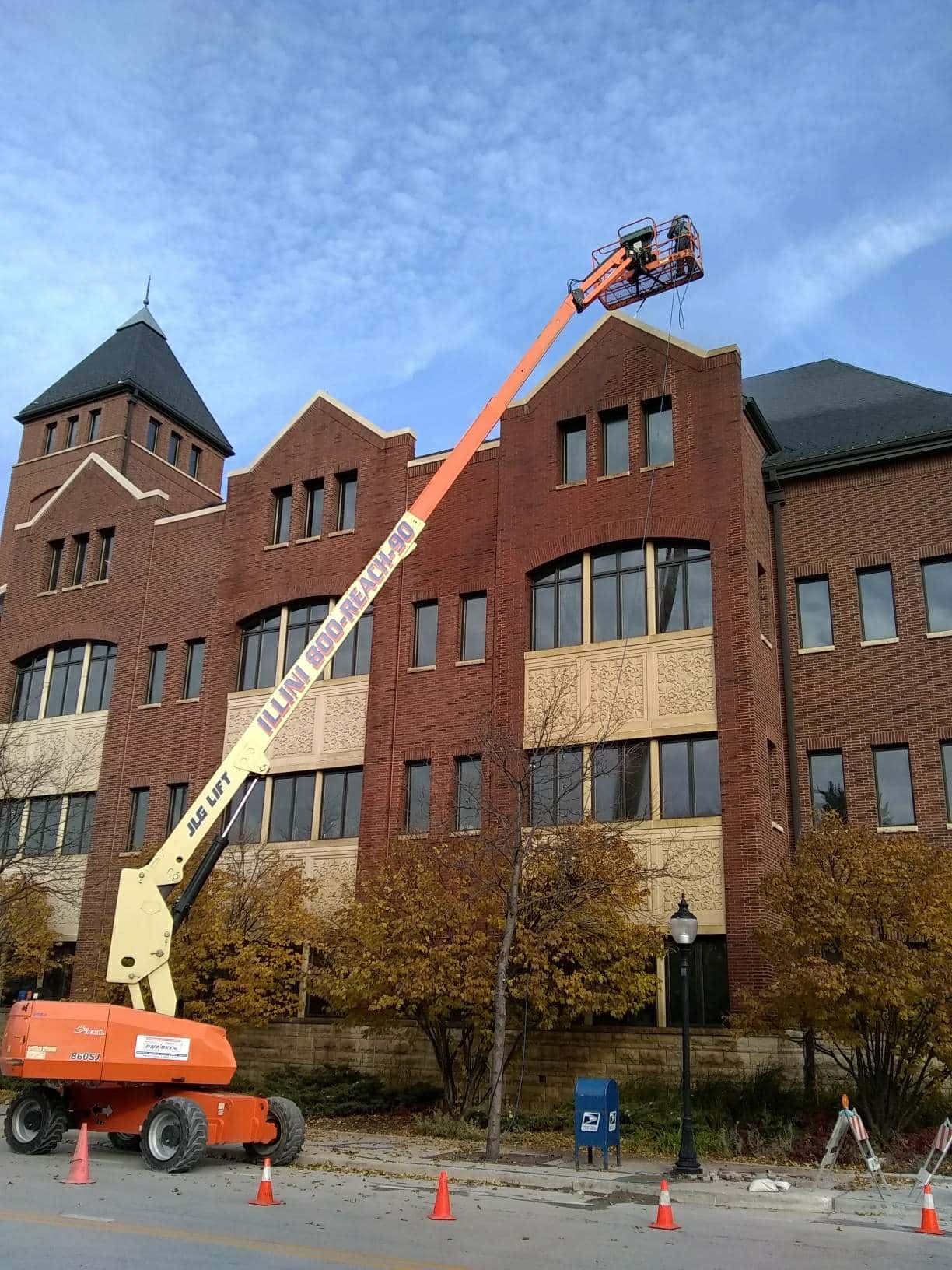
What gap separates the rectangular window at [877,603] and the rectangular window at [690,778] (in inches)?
170

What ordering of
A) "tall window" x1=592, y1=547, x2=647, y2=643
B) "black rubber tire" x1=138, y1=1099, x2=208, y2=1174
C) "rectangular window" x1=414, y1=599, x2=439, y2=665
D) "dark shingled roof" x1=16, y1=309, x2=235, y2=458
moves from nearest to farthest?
"black rubber tire" x1=138, y1=1099, x2=208, y2=1174 → "tall window" x1=592, y1=547, x2=647, y2=643 → "rectangular window" x1=414, y1=599, x2=439, y2=665 → "dark shingled roof" x1=16, y1=309, x2=235, y2=458

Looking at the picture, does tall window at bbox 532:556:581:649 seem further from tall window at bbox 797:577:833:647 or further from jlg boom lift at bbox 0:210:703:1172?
jlg boom lift at bbox 0:210:703:1172

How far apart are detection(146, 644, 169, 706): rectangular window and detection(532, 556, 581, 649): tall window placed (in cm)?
1107

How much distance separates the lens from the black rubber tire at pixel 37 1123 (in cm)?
1561

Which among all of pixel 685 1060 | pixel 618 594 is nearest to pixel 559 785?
pixel 618 594

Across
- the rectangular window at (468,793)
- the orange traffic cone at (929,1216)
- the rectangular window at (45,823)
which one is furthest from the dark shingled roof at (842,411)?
the rectangular window at (45,823)

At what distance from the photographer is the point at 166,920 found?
16.0 metres

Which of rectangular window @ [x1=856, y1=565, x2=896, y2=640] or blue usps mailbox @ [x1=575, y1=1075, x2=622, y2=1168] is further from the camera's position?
rectangular window @ [x1=856, y1=565, x2=896, y2=640]

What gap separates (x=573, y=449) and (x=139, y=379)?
91.0 feet

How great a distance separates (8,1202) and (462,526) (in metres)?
18.3

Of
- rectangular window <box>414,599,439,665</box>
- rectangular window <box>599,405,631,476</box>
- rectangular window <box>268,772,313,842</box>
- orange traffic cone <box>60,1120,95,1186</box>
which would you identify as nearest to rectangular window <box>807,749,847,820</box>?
rectangular window <box>599,405,631,476</box>

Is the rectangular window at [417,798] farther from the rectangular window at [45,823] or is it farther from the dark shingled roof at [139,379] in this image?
the dark shingled roof at [139,379]

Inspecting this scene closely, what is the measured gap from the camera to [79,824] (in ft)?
104

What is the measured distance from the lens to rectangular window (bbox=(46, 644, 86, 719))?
3328 centimetres
